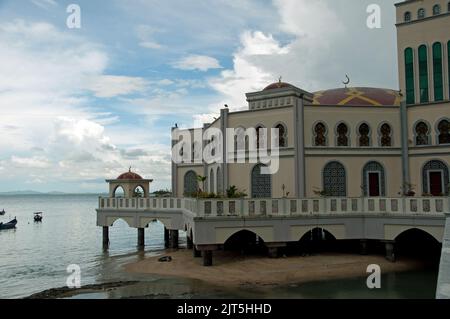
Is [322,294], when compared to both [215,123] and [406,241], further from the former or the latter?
[215,123]

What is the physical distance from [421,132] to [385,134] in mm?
1999

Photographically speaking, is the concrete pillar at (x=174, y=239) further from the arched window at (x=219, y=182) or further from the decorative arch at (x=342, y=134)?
the decorative arch at (x=342, y=134)

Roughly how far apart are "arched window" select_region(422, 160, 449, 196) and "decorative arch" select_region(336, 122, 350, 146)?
15.4ft

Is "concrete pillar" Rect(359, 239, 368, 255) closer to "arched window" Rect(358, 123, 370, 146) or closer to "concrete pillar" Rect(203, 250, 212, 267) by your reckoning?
"arched window" Rect(358, 123, 370, 146)

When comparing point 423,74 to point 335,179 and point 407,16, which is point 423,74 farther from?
point 335,179

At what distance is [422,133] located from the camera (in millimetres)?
26125

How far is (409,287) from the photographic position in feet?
59.3

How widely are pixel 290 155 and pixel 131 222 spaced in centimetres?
1240

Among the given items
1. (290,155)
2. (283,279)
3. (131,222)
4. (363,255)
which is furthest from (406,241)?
(131,222)

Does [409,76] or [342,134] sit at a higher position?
[409,76]

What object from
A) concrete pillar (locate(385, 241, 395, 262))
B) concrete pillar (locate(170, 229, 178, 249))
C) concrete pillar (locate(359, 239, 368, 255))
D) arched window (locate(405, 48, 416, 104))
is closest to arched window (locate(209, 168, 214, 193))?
concrete pillar (locate(170, 229, 178, 249))

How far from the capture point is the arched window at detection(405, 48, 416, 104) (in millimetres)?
27547

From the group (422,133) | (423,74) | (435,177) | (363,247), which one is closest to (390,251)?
(363,247)

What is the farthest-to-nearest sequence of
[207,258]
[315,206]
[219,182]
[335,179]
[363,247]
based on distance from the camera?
[219,182]
[335,179]
[363,247]
[315,206]
[207,258]
